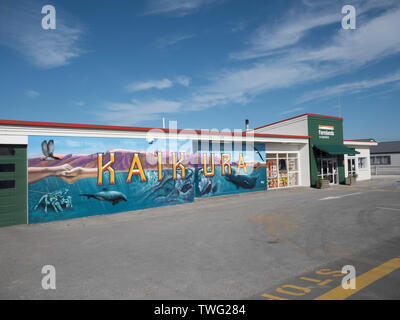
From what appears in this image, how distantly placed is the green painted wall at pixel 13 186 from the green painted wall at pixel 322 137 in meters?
20.0

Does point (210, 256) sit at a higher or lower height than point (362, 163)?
lower

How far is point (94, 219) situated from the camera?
1269 cm

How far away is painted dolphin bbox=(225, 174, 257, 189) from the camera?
1933 centimetres

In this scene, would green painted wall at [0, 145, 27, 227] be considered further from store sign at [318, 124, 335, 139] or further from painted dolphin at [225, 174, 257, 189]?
store sign at [318, 124, 335, 139]

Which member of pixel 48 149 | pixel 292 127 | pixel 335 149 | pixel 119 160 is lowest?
pixel 119 160

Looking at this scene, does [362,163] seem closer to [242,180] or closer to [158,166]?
[242,180]

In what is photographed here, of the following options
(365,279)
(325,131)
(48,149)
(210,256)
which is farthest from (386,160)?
(48,149)

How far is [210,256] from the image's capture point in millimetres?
6793

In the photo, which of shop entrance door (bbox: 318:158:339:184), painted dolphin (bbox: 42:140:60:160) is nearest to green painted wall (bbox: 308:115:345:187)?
shop entrance door (bbox: 318:158:339:184)

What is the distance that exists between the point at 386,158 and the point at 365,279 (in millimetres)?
45476

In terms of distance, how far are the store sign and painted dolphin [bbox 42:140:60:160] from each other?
20457mm
